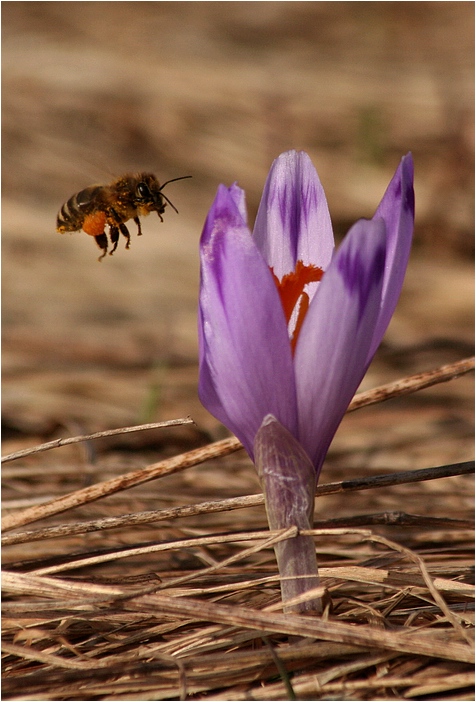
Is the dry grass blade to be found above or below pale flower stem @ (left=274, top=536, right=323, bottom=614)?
above

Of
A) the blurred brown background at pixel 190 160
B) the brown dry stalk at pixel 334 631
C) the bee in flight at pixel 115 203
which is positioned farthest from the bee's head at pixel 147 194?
the brown dry stalk at pixel 334 631

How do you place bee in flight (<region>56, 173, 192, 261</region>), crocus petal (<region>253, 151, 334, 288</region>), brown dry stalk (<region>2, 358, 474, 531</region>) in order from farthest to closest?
bee in flight (<region>56, 173, 192, 261</region>) → brown dry stalk (<region>2, 358, 474, 531</region>) → crocus petal (<region>253, 151, 334, 288</region>)

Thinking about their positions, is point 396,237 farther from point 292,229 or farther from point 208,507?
point 208,507

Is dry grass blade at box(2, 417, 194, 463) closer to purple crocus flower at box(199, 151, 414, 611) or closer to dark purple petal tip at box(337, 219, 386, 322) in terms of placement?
purple crocus flower at box(199, 151, 414, 611)

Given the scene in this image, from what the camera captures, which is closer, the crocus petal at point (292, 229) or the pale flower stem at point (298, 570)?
the pale flower stem at point (298, 570)

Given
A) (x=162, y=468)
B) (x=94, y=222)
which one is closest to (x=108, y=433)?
(x=162, y=468)

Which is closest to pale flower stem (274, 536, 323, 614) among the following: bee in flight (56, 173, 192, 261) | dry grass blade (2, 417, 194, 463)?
dry grass blade (2, 417, 194, 463)

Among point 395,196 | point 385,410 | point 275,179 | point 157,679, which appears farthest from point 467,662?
point 385,410

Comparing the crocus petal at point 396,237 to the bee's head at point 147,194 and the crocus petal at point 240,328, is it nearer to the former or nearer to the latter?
the crocus petal at point 240,328
